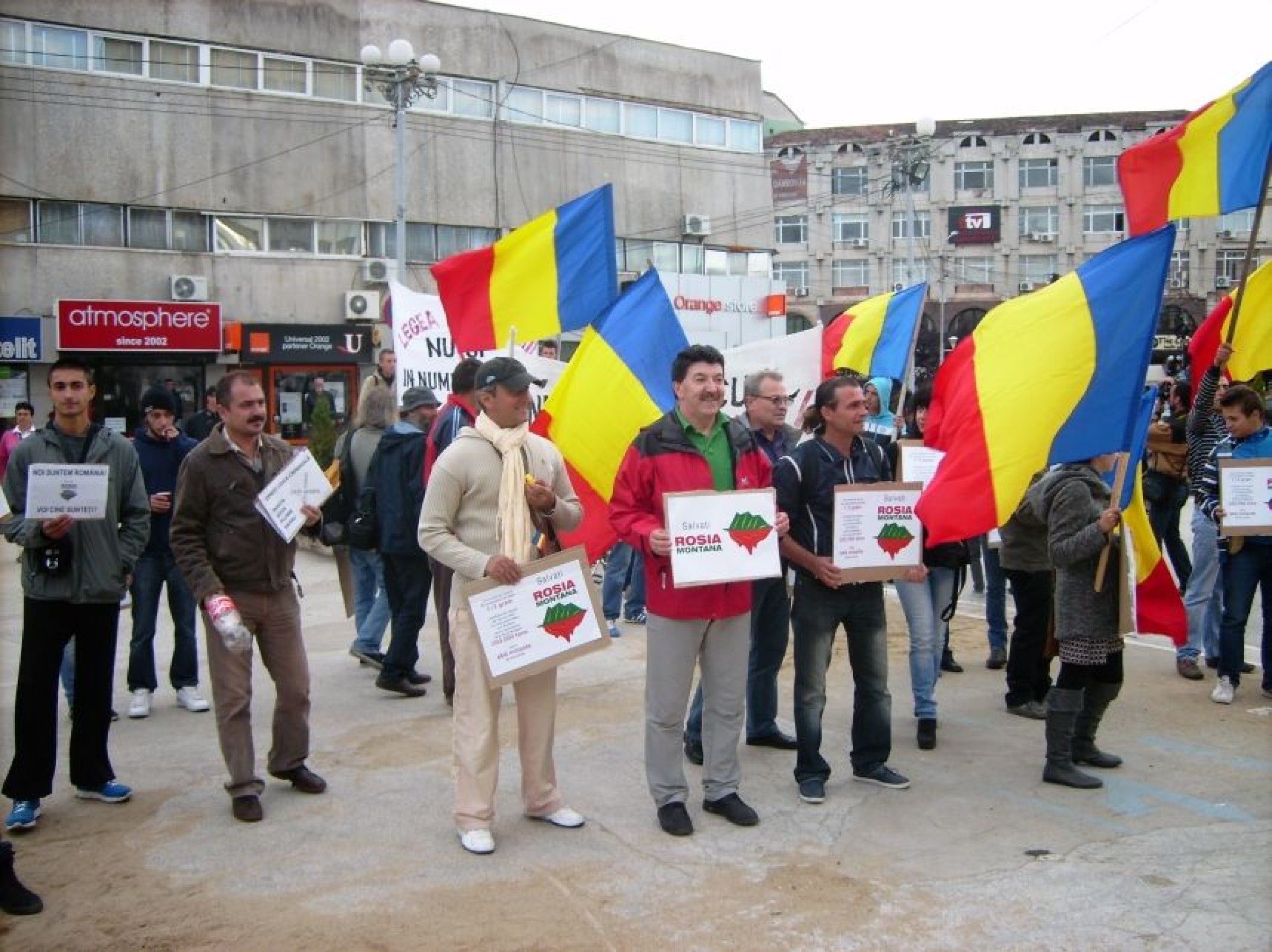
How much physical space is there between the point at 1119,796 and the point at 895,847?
1311 mm

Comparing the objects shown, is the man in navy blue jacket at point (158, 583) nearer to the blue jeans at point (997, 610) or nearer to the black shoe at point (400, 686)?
the black shoe at point (400, 686)

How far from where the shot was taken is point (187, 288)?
25266mm

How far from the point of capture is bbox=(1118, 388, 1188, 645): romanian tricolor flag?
5988mm

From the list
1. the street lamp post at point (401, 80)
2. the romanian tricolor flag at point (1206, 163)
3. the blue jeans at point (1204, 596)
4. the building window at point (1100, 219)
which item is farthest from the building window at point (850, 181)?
the romanian tricolor flag at point (1206, 163)

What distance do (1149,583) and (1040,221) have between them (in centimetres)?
6597

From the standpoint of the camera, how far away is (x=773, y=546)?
5.16m

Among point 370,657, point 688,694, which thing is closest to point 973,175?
point 370,657

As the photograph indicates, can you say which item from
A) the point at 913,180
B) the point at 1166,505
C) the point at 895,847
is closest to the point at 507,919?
the point at 895,847

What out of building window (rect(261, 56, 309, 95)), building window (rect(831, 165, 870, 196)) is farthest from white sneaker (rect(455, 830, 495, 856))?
building window (rect(831, 165, 870, 196))

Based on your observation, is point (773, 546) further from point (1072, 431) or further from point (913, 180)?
point (913, 180)

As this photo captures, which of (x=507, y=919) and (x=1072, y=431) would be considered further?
(x=1072, y=431)

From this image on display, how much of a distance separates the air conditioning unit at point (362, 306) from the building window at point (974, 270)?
48512 mm

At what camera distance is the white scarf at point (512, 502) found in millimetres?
5129

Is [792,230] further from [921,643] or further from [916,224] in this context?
[921,643]
